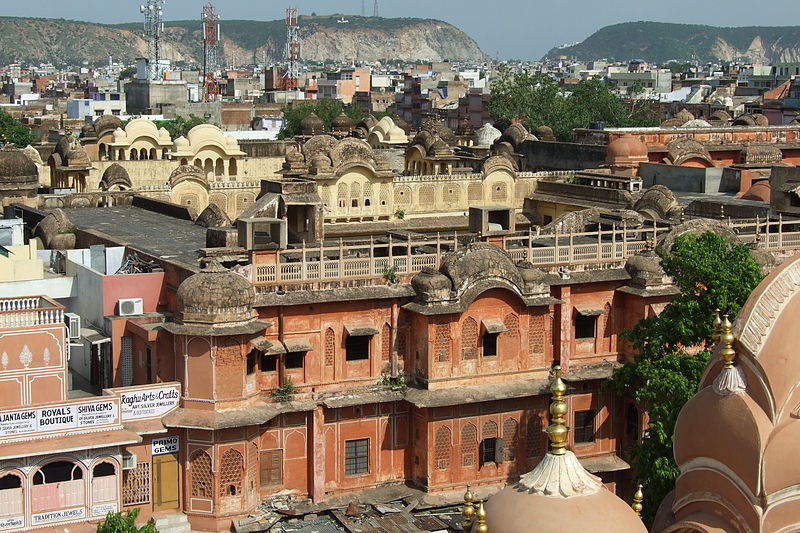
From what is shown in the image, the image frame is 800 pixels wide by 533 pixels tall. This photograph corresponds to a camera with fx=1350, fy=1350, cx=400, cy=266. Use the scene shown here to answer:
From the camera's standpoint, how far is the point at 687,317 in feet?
65.8

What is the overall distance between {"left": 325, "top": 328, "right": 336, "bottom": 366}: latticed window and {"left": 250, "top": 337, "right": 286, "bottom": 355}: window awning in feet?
2.78

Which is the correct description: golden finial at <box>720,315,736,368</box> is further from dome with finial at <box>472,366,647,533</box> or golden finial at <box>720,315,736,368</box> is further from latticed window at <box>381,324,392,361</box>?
latticed window at <box>381,324,392,361</box>

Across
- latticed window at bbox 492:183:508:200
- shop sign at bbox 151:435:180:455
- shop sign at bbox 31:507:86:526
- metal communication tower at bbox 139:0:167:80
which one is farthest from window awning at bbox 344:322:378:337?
metal communication tower at bbox 139:0:167:80

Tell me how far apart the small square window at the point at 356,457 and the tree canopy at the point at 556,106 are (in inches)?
1633

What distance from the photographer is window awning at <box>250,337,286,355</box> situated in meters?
20.4

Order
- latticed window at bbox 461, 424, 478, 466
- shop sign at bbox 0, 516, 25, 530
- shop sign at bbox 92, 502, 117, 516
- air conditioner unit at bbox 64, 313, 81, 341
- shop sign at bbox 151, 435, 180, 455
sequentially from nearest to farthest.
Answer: shop sign at bbox 0, 516, 25, 530
shop sign at bbox 92, 502, 117, 516
shop sign at bbox 151, 435, 180, 455
latticed window at bbox 461, 424, 478, 466
air conditioner unit at bbox 64, 313, 81, 341

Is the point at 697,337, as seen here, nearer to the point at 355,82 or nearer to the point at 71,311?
the point at 71,311

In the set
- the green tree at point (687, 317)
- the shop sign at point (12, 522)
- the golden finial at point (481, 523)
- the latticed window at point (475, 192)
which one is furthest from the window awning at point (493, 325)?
the latticed window at point (475, 192)

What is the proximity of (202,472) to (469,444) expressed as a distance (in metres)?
4.42

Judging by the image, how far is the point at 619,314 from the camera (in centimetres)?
2328

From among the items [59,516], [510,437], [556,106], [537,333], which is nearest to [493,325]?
[537,333]

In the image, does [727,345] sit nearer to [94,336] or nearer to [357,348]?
[357,348]

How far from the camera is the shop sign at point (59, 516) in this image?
19188 mm

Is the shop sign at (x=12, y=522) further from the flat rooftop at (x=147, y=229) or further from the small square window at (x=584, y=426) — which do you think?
the small square window at (x=584, y=426)
